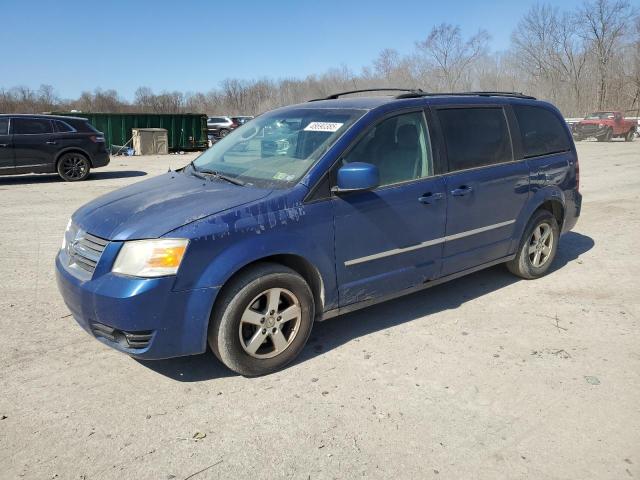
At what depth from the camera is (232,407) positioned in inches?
122

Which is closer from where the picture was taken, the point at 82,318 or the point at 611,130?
the point at 82,318

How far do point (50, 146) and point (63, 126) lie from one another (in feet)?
1.99

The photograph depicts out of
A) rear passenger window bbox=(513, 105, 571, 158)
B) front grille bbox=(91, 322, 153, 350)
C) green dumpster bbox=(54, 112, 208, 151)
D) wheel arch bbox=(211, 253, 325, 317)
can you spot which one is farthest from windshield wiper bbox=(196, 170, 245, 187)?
green dumpster bbox=(54, 112, 208, 151)

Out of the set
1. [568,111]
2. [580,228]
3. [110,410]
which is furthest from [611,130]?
[110,410]

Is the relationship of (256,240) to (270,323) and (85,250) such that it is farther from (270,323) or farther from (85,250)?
(85,250)

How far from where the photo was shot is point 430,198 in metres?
4.09

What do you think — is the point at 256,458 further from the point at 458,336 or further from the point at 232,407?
the point at 458,336

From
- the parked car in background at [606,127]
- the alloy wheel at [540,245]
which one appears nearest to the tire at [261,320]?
the alloy wheel at [540,245]

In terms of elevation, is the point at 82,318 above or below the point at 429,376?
above

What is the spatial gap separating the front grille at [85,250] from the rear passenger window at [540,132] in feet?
12.6

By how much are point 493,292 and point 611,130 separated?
28584 mm

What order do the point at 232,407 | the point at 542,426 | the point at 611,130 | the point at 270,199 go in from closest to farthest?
the point at 542,426 → the point at 232,407 → the point at 270,199 → the point at 611,130

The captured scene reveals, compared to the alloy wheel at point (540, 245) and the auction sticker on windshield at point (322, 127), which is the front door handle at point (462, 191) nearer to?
the auction sticker on windshield at point (322, 127)

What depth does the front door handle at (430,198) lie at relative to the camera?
4.04 m
